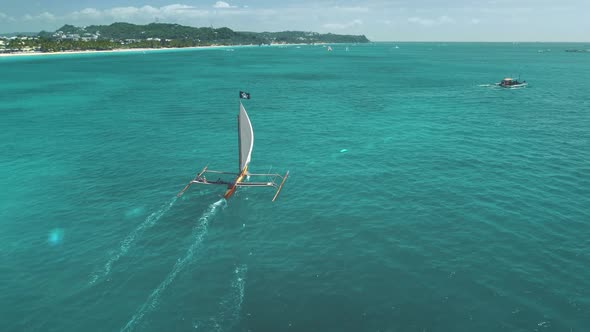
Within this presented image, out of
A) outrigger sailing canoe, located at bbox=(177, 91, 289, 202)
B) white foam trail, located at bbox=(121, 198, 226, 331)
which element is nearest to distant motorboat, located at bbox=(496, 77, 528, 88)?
outrigger sailing canoe, located at bbox=(177, 91, 289, 202)

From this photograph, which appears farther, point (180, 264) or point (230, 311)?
point (180, 264)

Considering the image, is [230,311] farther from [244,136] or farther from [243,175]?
[244,136]

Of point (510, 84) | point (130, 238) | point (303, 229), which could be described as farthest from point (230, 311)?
point (510, 84)

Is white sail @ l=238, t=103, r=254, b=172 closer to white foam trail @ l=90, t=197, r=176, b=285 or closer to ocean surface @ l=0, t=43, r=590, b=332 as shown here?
ocean surface @ l=0, t=43, r=590, b=332

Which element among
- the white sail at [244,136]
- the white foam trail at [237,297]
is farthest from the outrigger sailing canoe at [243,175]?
the white foam trail at [237,297]

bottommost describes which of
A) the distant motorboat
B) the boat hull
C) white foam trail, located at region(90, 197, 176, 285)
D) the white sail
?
white foam trail, located at region(90, 197, 176, 285)

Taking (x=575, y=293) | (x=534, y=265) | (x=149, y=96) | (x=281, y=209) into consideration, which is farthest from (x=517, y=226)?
(x=149, y=96)
